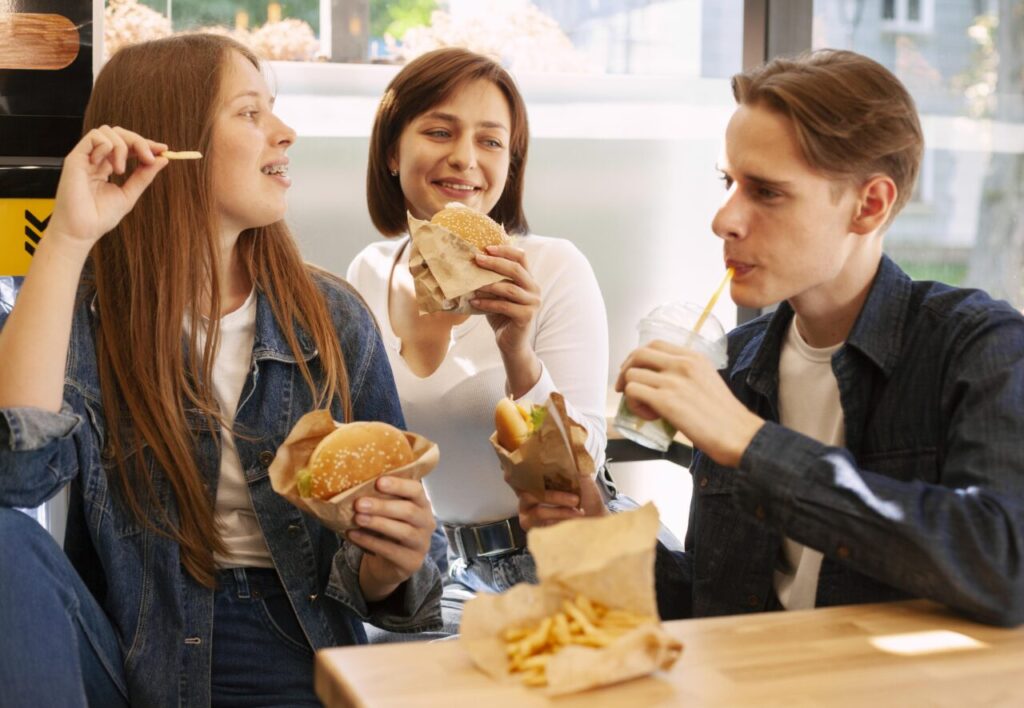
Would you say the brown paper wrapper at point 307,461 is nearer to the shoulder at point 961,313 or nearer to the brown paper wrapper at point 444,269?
the brown paper wrapper at point 444,269

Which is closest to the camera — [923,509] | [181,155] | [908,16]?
[923,509]

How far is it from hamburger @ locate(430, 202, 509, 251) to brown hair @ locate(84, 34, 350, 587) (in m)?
0.26

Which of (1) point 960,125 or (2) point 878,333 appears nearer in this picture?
(2) point 878,333

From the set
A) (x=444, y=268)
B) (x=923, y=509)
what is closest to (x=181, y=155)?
(x=444, y=268)

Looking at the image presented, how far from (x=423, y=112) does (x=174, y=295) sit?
0.83 m

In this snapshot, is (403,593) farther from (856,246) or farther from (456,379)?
(856,246)

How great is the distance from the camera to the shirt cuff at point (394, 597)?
1.86m

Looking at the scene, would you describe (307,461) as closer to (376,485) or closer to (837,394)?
(376,485)

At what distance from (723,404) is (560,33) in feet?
7.55

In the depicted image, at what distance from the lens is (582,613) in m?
1.12

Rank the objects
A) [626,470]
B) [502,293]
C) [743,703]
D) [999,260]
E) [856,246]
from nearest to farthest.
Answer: [743,703] < [856,246] < [502,293] < [626,470] < [999,260]

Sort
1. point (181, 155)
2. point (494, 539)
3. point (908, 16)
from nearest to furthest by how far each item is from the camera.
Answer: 1. point (181, 155)
2. point (494, 539)
3. point (908, 16)

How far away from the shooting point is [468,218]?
80.9 inches

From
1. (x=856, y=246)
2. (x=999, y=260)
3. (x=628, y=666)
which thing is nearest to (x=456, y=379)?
(x=856, y=246)
